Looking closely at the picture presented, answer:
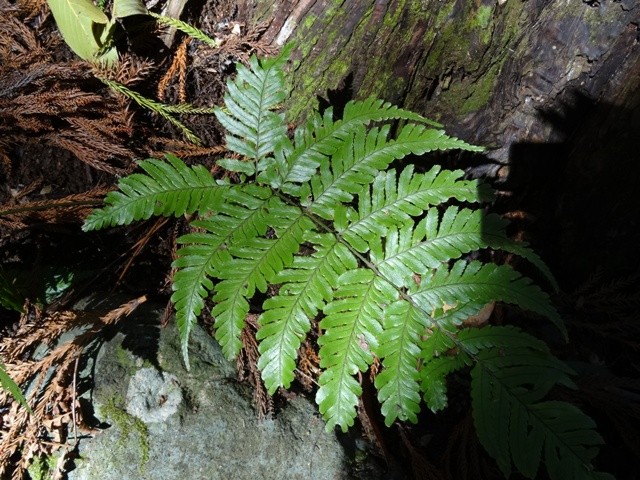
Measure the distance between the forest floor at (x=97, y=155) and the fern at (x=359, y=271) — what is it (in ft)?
1.44

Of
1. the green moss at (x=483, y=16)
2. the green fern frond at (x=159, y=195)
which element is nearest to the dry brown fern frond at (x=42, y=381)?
the green fern frond at (x=159, y=195)

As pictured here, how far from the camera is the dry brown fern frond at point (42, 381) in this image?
2.21m

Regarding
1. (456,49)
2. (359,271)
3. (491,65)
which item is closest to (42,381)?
(359,271)

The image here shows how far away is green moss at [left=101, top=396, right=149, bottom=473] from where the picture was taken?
227cm

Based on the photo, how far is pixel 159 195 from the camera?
87.4 inches

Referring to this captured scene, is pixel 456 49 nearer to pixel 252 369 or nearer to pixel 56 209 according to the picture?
pixel 252 369

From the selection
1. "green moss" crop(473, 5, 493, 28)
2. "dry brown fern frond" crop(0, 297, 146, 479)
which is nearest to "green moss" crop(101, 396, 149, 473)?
"dry brown fern frond" crop(0, 297, 146, 479)

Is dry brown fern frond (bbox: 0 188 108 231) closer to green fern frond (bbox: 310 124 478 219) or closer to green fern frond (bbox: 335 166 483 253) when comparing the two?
green fern frond (bbox: 310 124 478 219)

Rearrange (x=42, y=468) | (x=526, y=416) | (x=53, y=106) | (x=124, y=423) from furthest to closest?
(x=53, y=106) → (x=124, y=423) → (x=42, y=468) → (x=526, y=416)

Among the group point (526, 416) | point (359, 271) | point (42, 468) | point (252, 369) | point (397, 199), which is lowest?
point (42, 468)

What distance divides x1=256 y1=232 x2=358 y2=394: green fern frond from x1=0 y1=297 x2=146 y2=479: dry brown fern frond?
0.81 m

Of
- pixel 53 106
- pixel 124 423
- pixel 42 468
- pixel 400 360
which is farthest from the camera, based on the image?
pixel 53 106

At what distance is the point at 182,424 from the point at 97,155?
133cm

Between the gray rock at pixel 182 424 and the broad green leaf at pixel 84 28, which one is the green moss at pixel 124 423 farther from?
the broad green leaf at pixel 84 28
